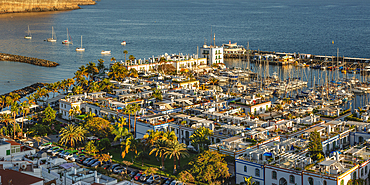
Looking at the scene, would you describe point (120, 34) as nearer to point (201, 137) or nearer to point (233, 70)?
point (233, 70)

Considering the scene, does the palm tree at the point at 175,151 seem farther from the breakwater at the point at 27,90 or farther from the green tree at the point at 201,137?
the breakwater at the point at 27,90

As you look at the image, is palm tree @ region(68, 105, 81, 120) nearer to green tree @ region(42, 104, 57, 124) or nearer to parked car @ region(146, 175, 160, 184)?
green tree @ region(42, 104, 57, 124)

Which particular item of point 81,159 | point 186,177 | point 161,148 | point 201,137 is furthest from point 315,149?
point 81,159

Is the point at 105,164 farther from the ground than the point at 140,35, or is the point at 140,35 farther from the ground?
the point at 140,35

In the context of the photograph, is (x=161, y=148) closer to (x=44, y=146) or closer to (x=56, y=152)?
(x=56, y=152)

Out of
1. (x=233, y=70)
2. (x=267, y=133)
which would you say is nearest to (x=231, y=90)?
(x=233, y=70)

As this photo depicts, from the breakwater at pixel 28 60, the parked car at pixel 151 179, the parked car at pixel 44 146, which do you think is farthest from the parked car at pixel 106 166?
the breakwater at pixel 28 60
